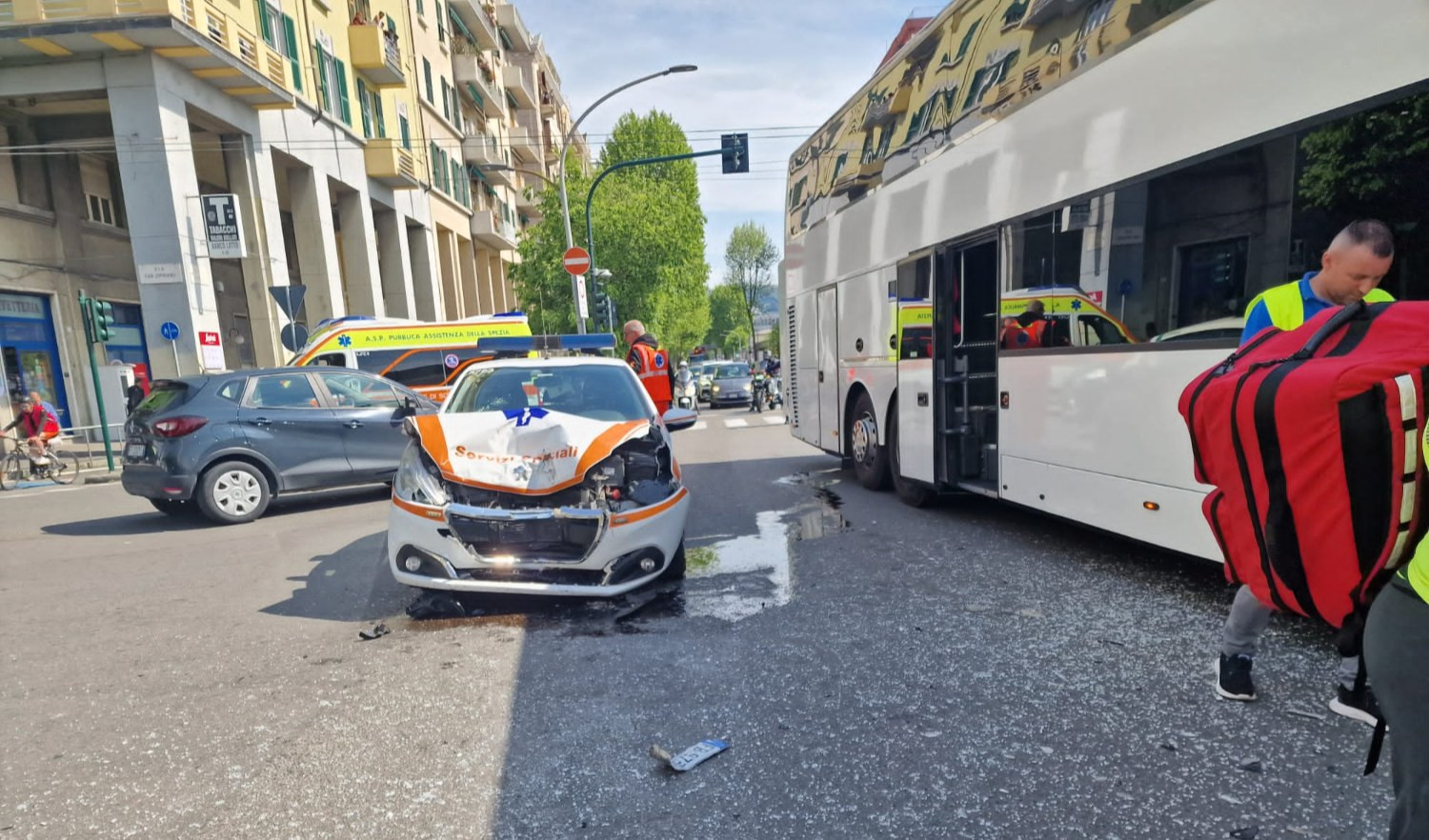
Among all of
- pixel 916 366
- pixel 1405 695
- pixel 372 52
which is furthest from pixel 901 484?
pixel 372 52

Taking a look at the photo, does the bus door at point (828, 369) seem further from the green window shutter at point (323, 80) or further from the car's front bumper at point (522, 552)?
the green window shutter at point (323, 80)

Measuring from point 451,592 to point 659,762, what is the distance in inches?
98.9

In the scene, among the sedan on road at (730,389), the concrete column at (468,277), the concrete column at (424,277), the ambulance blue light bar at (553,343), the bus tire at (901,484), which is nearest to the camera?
the bus tire at (901,484)

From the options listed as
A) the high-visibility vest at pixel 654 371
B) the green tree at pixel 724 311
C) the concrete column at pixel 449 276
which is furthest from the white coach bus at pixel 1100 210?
the green tree at pixel 724 311

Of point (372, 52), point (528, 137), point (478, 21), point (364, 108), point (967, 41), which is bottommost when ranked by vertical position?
point (967, 41)

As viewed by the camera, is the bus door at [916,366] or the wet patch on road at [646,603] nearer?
the wet patch on road at [646,603]

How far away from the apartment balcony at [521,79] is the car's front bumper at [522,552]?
43.2 meters

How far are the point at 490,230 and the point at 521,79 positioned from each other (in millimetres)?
12986

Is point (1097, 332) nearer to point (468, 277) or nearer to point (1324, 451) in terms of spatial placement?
point (1324, 451)

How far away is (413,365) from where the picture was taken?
1434 cm

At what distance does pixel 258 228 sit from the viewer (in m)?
17.5

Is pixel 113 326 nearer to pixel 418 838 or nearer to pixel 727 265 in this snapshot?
pixel 418 838

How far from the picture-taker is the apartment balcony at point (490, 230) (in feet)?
116

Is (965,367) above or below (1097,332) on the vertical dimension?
below
